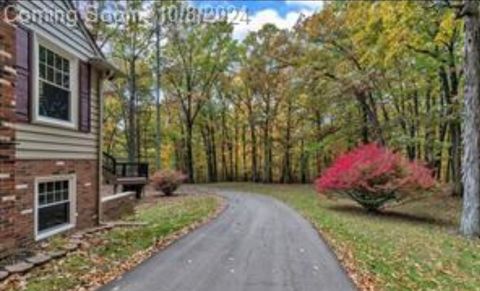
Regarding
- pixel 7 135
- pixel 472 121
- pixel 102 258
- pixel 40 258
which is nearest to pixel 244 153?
pixel 472 121

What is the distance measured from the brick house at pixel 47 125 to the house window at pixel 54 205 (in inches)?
0.7

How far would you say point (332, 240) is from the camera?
32.6ft

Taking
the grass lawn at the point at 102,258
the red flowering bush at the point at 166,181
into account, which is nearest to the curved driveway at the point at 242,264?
the grass lawn at the point at 102,258

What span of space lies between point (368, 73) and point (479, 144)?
1036cm

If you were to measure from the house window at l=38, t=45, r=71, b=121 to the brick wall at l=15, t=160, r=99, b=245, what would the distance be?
0.96m

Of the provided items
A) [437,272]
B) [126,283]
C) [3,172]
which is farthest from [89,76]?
[437,272]

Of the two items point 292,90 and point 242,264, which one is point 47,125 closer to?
point 242,264

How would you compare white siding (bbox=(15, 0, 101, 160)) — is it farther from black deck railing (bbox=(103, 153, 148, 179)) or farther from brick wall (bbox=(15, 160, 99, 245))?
black deck railing (bbox=(103, 153, 148, 179))

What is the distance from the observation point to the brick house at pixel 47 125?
7.51 metres

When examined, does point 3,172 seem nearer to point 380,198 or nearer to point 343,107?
point 380,198

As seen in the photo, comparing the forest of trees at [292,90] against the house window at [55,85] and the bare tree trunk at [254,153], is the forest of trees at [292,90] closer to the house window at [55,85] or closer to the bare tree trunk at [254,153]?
the bare tree trunk at [254,153]

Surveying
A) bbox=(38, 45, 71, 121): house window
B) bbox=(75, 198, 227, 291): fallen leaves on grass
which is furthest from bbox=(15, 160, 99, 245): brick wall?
bbox=(75, 198, 227, 291): fallen leaves on grass

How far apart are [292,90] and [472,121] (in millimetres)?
15013

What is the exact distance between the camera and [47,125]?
884 centimetres
